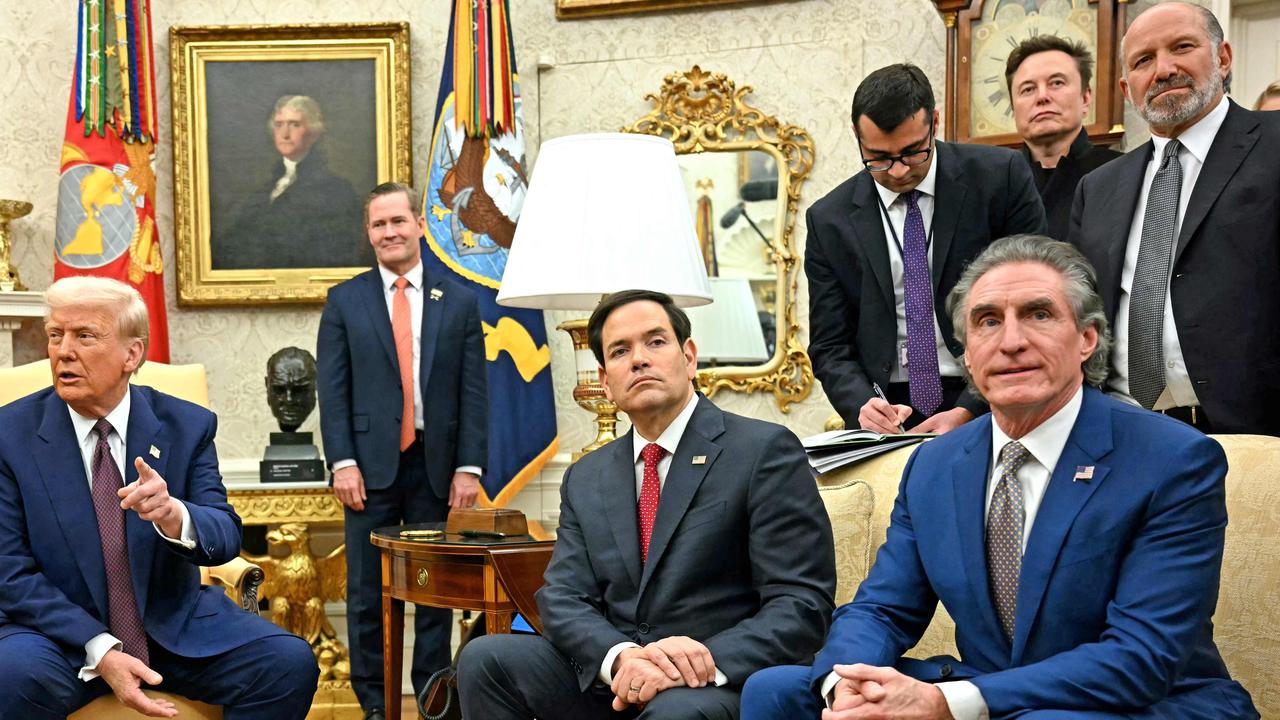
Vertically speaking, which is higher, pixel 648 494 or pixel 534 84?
pixel 534 84

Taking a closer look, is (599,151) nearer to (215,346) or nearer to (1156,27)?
(1156,27)

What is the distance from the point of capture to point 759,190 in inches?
221

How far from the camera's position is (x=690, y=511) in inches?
109

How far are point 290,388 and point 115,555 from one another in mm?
2363

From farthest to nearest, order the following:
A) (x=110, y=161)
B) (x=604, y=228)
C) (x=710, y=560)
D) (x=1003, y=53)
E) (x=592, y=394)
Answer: (x=110, y=161), (x=1003, y=53), (x=592, y=394), (x=604, y=228), (x=710, y=560)

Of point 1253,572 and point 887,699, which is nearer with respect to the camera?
point 887,699

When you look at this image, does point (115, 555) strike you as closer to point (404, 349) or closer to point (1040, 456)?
point (404, 349)

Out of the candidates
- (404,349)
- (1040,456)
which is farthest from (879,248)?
(404,349)

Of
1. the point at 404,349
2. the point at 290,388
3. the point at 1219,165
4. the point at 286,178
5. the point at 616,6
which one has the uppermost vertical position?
the point at 616,6

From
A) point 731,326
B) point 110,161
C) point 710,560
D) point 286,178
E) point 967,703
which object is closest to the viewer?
point 967,703

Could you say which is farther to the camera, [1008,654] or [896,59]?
[896,59]

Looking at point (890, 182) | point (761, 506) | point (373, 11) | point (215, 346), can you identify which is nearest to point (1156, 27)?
point (890, 182)

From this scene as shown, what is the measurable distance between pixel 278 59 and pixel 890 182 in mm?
3627

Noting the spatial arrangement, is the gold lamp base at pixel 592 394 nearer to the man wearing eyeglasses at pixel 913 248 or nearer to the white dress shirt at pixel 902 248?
the man wearing eyeglasses at pixel 913 248
